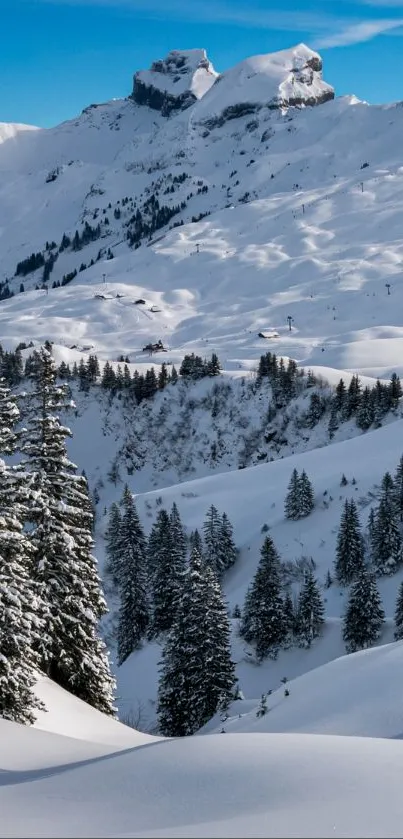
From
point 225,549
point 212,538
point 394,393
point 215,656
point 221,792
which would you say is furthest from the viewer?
point 394,393

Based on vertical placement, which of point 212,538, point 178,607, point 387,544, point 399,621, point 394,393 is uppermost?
point 394,393

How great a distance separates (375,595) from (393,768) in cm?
3784

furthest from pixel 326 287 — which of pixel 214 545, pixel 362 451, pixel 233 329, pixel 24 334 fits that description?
pixel 214 545

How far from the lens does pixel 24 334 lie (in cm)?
16712

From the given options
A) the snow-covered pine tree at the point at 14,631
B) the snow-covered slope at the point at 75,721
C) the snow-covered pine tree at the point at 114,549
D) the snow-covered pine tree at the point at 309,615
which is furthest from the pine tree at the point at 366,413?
the snow-covered pine tree at the point at 14,631

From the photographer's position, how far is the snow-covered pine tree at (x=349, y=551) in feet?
180

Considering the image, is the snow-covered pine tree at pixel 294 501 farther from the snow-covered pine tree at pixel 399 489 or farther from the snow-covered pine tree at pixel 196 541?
the snow-covered pine tree at pixel 399 489

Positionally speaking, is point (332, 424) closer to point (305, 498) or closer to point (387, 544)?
point (305, 498)

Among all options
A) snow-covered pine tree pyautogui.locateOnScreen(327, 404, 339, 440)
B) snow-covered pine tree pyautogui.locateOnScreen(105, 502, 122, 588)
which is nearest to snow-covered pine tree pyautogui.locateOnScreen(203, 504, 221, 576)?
snow-covered pine tree pyautogui.locateOnScreen(105, 502, 122, 588)

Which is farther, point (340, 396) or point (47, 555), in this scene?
point (340, 396)

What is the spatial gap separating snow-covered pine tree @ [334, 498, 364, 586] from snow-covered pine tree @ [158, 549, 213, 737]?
2377cm

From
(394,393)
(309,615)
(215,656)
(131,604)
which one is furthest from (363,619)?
(394,393)

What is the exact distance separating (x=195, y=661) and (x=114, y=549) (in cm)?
3099

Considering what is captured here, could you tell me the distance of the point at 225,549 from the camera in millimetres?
64812
